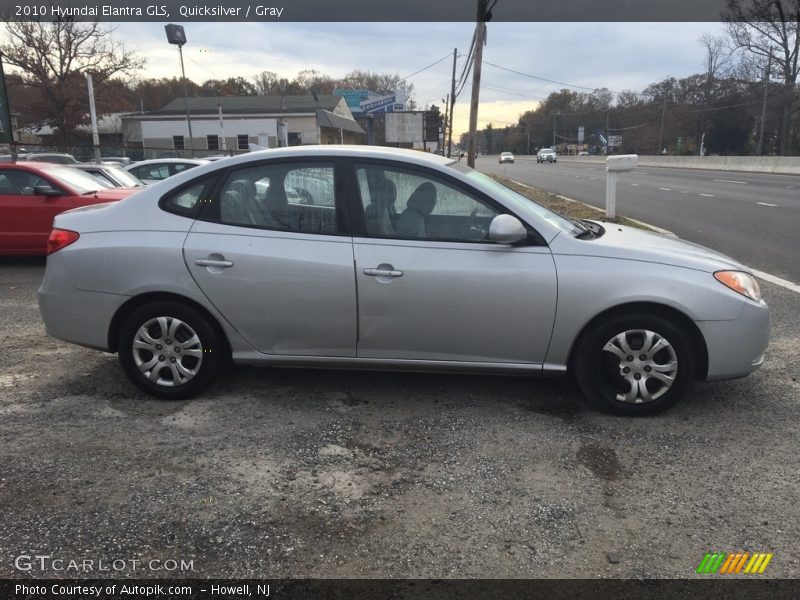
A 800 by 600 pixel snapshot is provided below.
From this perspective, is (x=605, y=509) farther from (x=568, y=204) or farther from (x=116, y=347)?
(x=568, y=204)

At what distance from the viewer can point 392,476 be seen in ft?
10.2

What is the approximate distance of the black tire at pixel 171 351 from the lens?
3.89 meters

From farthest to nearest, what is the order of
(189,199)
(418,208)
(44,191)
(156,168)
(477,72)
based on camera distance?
(477,72), (156,168), (44,191), (189,199), (418,208)

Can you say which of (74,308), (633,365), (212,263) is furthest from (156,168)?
(633,365)

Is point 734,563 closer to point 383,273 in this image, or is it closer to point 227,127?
point 383,273

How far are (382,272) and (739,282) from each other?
86.4 inches

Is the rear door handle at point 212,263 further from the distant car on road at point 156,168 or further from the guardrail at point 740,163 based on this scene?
the guardrail at point 740,163

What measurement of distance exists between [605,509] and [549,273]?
139 centimetres

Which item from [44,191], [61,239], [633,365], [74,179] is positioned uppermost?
[74,179]

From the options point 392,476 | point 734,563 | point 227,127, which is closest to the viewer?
point 734,563

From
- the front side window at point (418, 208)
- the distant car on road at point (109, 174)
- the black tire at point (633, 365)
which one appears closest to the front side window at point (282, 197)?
the front side window at point (418, 208)

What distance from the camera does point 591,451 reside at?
3.37 meters

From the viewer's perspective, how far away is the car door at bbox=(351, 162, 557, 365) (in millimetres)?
3652

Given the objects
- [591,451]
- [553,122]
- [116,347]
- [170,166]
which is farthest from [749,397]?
[553,122]
